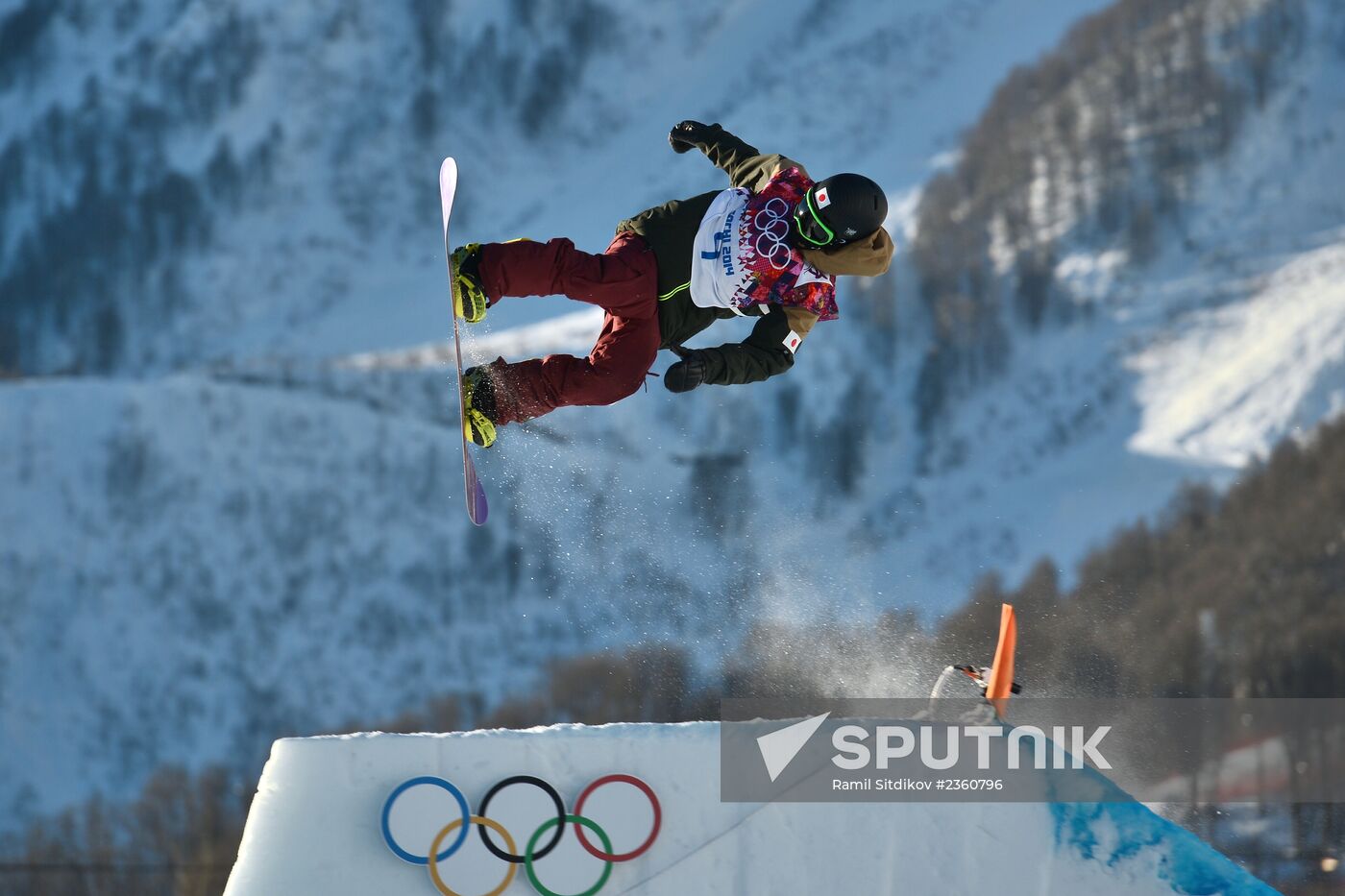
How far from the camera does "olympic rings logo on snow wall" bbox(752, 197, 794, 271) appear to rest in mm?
5551

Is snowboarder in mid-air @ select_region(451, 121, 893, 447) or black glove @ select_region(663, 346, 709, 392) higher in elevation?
snowboarder in mid-air @ select_region(451, 121, 893, 447)

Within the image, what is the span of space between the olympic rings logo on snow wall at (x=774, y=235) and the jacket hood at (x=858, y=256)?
10cm

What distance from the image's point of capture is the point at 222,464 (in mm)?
25750

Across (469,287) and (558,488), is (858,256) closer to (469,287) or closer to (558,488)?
(469,287)

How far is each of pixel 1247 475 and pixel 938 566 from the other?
16.2 ft

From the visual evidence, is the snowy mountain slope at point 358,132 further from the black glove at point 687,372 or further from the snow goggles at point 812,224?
the black glove at point 687,372

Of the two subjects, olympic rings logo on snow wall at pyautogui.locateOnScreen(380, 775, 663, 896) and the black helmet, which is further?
olympic rings logo on snow wall at pyautogui.locateOnScreen(380, 775, 663, 896)

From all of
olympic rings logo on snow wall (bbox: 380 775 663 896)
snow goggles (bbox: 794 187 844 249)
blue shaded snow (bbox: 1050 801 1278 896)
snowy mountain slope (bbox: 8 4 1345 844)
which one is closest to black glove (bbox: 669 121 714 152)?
snow goggles (bbox: 794 187 844 249)

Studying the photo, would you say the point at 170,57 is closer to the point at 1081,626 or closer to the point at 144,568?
the point at 144,568

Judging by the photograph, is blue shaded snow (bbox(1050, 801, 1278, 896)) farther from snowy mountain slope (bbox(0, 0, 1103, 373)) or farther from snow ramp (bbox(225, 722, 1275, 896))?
snowy mountain slope (bbox(0, 0, 1103, 373))

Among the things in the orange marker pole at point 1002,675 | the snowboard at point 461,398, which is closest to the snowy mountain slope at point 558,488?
the snowboard at point 461,398

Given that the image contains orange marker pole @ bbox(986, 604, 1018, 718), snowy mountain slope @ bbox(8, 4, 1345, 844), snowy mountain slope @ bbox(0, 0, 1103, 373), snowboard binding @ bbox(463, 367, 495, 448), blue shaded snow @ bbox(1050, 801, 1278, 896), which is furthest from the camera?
snowy mountain slope @ bbox(0, 0, 1103, 373)

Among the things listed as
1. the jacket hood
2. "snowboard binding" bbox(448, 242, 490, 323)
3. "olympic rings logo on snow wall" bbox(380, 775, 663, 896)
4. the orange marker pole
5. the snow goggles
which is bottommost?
"olympic rings logo on snow wall" bbox(380, 775, 663, 896)

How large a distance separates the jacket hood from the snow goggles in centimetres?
5
